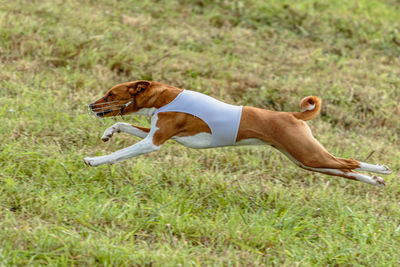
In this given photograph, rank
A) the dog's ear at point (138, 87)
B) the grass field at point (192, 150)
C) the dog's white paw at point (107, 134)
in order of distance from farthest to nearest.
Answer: the dog's white paw at point (107, 134)
the dog's ear at point (138, 87)
the grass field at point (192, 150)

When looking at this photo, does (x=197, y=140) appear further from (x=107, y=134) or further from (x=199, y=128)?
(x=107, y=134)

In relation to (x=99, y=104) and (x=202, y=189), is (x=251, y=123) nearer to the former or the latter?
(x=202, y=189)

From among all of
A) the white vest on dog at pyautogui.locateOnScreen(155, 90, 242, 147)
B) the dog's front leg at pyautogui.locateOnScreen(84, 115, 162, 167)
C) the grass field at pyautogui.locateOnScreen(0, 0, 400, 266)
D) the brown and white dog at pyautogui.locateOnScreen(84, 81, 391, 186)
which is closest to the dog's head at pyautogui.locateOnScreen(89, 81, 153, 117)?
the brown and white dog at pyautogui.locateOnScreen(84, 81, 391, 186)

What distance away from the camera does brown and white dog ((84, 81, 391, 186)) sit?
16.2 ft

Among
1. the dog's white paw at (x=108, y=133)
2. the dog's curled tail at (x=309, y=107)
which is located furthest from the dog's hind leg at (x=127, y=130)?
the dog's curled tail at (x=309, y=107)

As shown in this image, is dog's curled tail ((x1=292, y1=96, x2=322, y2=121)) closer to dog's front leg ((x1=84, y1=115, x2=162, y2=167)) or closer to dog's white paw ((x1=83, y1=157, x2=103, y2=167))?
dog's front leg ((x1=84, y1=115, x2=162, y2=167))

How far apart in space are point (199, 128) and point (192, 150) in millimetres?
1405

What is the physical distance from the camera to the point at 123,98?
198 inches

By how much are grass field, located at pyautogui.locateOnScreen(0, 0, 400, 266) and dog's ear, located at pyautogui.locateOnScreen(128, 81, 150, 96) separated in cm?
91

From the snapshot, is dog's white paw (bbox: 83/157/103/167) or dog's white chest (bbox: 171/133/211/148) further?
dog's white chest (bbox: 171/133/211/148)

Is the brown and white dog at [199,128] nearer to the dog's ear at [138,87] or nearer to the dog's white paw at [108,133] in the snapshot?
the dog's ear at [138,87]

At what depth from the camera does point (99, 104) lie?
502 centimetres

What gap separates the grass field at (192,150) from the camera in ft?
14.4

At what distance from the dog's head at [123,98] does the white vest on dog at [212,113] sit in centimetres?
23
